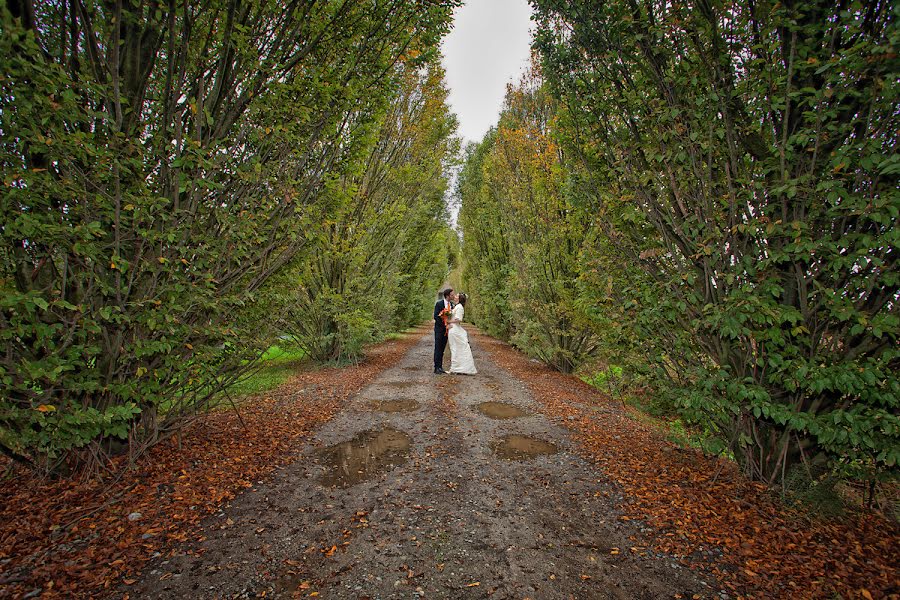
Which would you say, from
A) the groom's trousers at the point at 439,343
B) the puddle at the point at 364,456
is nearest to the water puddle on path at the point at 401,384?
the groom's trousers at the point at 439,343

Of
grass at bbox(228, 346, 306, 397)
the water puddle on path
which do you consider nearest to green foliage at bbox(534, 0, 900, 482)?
grass at bbox(228, 346, 306, 397)

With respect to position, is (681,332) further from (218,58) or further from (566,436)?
(218,58)

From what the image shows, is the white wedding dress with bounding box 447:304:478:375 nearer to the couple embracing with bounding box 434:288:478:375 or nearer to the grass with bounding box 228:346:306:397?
the couple embracing with bounding box 434:288:478:375

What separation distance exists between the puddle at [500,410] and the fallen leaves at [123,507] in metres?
2.77

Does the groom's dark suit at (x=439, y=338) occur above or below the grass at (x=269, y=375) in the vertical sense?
above

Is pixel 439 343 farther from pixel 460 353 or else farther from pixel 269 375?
pixel 269 375

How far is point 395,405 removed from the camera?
6.09m

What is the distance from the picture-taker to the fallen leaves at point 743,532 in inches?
85.5

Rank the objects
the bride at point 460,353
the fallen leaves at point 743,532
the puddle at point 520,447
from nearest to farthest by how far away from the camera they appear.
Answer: the fallen leaves at point 743,532
the puddle at point 520,447
the bride at point 460,353

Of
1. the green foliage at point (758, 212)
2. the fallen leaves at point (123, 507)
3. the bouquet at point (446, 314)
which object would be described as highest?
the green foliage at point (758, 212)

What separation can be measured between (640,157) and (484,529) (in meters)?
4.15

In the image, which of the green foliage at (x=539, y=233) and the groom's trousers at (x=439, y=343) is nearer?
the green foliage at (x=539, y=233)

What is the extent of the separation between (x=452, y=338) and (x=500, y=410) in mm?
3526

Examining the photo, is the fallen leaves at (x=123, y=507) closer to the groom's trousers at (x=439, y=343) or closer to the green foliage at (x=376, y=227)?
the green foliage at (x=376, y=227)
